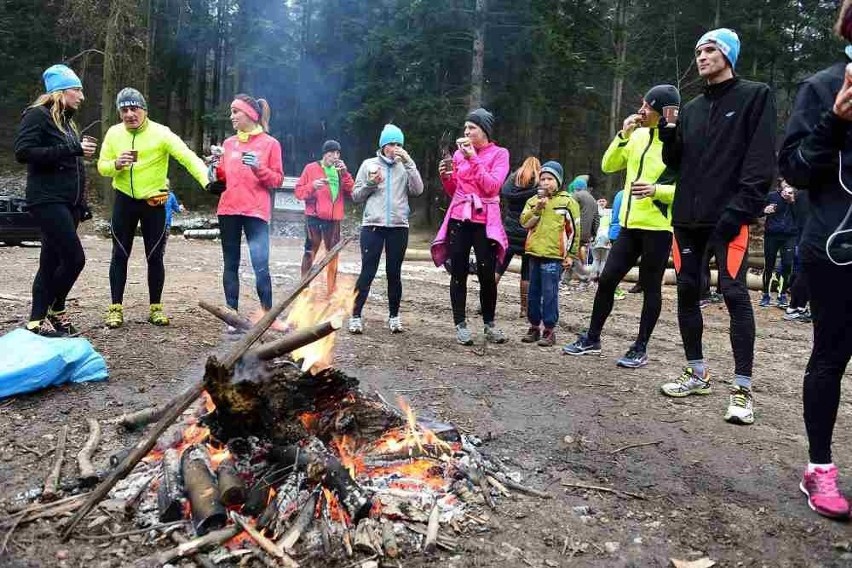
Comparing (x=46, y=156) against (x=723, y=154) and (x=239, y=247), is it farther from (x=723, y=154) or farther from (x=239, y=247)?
(x=723, y=154)

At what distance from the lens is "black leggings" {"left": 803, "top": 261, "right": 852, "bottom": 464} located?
292cm

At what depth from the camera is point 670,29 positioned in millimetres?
26016

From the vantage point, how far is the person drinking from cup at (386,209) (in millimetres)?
6578

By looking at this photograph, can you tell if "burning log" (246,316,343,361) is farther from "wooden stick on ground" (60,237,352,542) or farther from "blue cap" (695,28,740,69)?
"blue cap" (695,28,740,69)

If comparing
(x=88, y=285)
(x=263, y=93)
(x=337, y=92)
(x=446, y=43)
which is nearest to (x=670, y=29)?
(x=446, y=43)

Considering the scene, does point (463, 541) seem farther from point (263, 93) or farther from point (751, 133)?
point (263, 93)

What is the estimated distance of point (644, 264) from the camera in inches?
214

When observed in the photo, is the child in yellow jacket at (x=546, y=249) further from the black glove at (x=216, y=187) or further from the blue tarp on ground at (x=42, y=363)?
the blue tarp on ground at (x=42, y=363)

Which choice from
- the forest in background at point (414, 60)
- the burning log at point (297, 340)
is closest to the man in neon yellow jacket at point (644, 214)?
the burning log at point (297, 340)

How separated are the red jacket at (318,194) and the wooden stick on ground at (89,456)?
18.6 feet

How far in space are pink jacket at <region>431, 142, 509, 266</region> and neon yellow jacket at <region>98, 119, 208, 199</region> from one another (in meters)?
2.44

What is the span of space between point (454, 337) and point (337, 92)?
2208cm

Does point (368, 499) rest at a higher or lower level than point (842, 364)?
lower

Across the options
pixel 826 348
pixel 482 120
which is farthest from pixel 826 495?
pixel 482 120
